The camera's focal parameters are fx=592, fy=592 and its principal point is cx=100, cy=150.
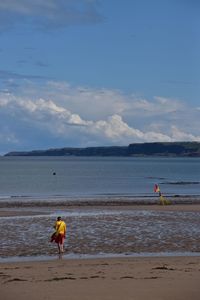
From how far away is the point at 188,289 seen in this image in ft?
42.5

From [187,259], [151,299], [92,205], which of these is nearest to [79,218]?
[92,205]

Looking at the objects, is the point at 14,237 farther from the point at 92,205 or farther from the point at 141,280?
the point at 92,205

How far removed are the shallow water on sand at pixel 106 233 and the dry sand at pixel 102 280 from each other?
329cm

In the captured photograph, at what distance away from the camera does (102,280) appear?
46.3ft

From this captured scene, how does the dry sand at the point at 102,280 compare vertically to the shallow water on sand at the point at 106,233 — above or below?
above

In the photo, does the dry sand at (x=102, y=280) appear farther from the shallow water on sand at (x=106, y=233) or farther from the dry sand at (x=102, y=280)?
the shallow water on sand at (x=106, y=233)

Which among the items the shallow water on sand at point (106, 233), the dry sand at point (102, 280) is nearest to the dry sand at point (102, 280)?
the dry sand at point (102, 280)

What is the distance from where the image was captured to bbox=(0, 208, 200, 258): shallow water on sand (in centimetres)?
2198

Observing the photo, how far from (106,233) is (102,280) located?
1229 centimetres

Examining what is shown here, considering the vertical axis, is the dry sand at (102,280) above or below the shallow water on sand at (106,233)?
above

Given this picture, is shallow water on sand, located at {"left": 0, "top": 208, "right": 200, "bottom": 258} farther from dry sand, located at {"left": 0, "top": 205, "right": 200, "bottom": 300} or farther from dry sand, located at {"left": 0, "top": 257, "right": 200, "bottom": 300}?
dry sand, located at {"left": 0, "top": 257, "right": 200, "bottom": 300}

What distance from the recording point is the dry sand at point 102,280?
1244cm

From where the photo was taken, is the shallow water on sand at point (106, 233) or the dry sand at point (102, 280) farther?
the shallow water on sand at point (106, 233)

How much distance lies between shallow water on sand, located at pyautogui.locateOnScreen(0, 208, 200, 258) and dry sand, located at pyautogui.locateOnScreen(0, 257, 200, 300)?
3287 millimetres
